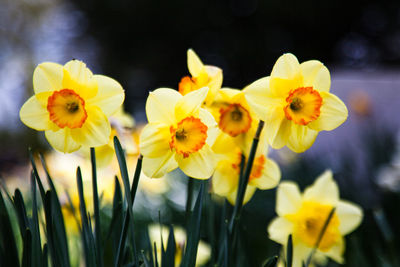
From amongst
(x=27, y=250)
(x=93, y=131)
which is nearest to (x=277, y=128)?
(x=93, y=131)

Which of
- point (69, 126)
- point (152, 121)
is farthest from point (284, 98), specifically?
point (69, 126)

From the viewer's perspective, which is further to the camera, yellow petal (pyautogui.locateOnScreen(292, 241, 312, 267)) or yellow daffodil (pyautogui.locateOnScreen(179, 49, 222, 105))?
yellow petal (pyautogui.locateOnScreen(292, 241, 312, 267))

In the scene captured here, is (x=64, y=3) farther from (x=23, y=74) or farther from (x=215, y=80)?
(x=215, y=80)

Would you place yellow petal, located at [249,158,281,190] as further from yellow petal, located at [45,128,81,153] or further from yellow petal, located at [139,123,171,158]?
yellow petal, located at [45,128,81,153]

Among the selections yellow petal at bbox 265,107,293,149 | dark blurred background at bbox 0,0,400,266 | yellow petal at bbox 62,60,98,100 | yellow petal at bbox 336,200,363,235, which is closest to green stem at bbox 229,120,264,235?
yellow petal at bbox 265,107,293,149

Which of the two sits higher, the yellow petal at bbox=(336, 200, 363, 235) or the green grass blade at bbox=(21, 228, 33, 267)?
the green grass blade at bbox=(21, 228, 33, 267)

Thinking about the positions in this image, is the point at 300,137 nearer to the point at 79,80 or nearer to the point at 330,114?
the point at 330,114
